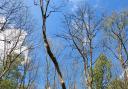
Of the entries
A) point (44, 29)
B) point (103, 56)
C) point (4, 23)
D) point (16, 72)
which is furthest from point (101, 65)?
point (44, 29)

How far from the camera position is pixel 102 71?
52188 millimetres

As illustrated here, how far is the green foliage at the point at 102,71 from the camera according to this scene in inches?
2025

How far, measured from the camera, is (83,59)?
29094 millimetres

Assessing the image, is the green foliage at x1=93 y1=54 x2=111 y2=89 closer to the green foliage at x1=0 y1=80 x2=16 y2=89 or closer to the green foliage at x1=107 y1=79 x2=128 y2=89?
the green foliage at x1=107 y1=79 x2=128 y2=89

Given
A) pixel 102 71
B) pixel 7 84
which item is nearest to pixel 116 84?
pixel 102 71

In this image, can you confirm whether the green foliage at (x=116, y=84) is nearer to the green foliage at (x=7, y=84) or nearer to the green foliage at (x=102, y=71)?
the green foliage at (x=102, y=71)

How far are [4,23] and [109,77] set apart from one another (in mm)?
31808

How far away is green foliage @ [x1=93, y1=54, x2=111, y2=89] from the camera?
5144 centimetres

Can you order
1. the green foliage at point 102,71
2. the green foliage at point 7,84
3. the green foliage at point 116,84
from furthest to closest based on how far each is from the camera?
1. the green foliage at point 102,71
2. the green foliage at point 116,84
3. the green foliage at point 7,84

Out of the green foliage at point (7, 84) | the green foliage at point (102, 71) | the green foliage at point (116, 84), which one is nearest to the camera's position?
the green foliage at point (7, 84)

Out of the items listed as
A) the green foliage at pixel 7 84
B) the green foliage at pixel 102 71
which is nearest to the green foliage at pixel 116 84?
the green foliage at pixel 102 71

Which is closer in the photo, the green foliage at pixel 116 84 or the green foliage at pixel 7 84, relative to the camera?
the green foliage at pixel 7 84

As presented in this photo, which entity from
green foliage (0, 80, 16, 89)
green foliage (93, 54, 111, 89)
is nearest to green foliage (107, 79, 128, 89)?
green foliage (93, 54, 111, 89)

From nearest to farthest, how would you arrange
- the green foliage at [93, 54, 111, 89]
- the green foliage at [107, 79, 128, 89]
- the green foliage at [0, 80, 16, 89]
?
the green foliage at [0, 80, 16, 89], the green foliage at [107, 79, 128, 89], the green foliage at [93, 54, 111, 89]
